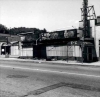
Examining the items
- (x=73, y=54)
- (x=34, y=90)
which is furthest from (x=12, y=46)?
(x=34, y=90)

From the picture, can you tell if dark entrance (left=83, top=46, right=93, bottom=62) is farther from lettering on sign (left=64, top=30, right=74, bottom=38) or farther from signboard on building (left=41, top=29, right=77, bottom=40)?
lettering on sign (left=64, top=30, right=74, bottom=38)

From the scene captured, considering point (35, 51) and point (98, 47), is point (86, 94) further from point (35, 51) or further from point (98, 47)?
point (35, 51)

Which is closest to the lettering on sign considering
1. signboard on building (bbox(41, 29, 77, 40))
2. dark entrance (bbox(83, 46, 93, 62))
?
signboard on building (bbox(41, 29, 77, 40))

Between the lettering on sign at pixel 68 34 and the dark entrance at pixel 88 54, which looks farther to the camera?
the lettering on sign at pixel 68 34

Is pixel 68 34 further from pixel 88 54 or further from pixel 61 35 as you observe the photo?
pixel 88 54

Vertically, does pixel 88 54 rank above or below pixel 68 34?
below

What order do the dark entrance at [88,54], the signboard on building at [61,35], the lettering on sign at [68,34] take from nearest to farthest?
the dark entrance at [88,54], the signboard on building at [61,35], the lettering on sign at [68,34]

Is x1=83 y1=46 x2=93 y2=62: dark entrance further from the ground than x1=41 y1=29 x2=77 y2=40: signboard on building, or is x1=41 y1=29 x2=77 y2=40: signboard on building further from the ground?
x1=41 y1=29 x2=77 y2=40: signboard on building

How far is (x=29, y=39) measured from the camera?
32406 mm

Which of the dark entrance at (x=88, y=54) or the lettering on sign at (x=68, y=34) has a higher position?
the lettering on sign at (x=68, y=34)

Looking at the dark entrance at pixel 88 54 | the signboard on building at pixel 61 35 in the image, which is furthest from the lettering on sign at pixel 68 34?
the dark entrance at pixel 88 54

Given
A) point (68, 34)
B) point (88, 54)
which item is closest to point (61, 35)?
point (68, 34)

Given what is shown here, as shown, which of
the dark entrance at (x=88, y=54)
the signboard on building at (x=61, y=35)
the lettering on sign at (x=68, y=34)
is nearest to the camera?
the dark entrance at (x=88, y=54)

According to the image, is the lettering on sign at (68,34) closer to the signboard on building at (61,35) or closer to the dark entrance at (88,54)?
the signboard on building at (61,35)
